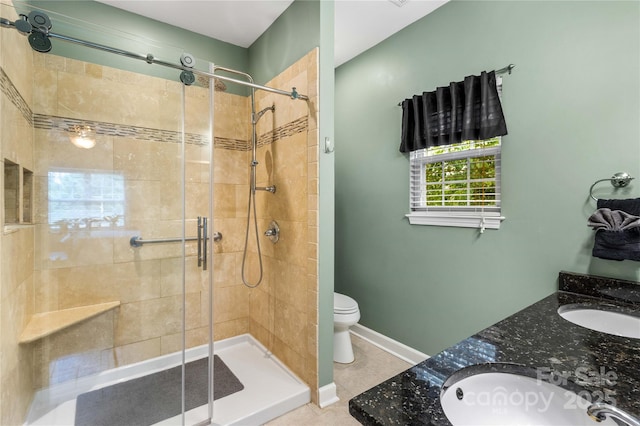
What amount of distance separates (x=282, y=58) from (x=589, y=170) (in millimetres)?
2055

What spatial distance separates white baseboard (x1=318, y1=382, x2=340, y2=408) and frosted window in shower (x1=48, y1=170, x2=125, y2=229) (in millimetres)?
1702

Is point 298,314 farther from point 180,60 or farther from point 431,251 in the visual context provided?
point 180,60

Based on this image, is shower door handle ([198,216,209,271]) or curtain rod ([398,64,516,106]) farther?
shower door handle ([198,216,209,271])

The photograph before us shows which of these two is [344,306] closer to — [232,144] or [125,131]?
[232,144]

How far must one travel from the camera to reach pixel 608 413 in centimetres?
56

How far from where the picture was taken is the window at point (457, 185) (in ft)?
6.29

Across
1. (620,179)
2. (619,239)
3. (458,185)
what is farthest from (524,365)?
(458,185)

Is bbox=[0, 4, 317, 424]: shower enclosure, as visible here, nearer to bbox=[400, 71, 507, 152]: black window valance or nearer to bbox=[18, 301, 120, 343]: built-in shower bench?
bbox=[18, 301, 120, 343]: built-in shower bench

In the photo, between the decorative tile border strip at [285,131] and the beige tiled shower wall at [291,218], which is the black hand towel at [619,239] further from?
the decorative tile border strip at [285,131]

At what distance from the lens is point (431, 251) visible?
2.22m

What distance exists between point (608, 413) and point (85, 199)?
236 cm

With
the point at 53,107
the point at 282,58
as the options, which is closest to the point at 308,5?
the point at 282,58

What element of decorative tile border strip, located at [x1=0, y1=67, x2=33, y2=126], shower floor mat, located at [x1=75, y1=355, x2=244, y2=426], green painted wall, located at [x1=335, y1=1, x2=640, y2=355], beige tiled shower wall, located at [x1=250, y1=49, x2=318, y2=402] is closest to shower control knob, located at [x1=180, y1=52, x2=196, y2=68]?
beige tiled shower wall, located at [x1=250, y1=49, x2=318, y2=402]

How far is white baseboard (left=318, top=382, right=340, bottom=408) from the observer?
1.88 meters
